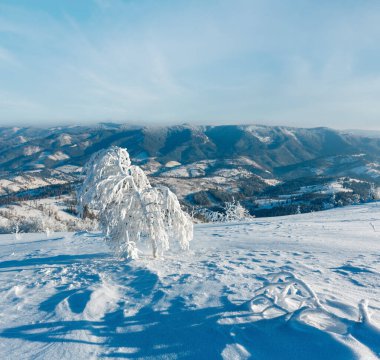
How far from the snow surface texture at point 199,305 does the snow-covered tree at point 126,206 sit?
1189 millimetres

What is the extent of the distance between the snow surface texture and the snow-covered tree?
3.90 ft

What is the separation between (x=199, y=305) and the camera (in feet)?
28.7

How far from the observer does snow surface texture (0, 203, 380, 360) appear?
21.4 ft

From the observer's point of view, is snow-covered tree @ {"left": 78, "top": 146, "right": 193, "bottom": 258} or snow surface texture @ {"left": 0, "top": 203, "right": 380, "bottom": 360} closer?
snow surface texture @ {"left": 0, "top": 203, "right": 380, "bottom": 360}

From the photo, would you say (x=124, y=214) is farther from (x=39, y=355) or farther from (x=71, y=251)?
(x=39, y=355)

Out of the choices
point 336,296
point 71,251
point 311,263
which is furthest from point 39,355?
point 71,251

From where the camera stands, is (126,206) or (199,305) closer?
(199,305)

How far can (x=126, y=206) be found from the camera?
15258mm

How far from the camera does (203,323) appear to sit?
25.0 feet

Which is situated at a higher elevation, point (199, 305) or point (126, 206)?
point (126, 206)

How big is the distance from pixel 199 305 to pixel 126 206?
7.68 meters

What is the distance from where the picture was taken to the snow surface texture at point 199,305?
256 inches

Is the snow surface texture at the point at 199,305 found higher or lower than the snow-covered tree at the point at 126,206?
lower

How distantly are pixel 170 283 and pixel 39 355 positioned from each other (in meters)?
4.94
